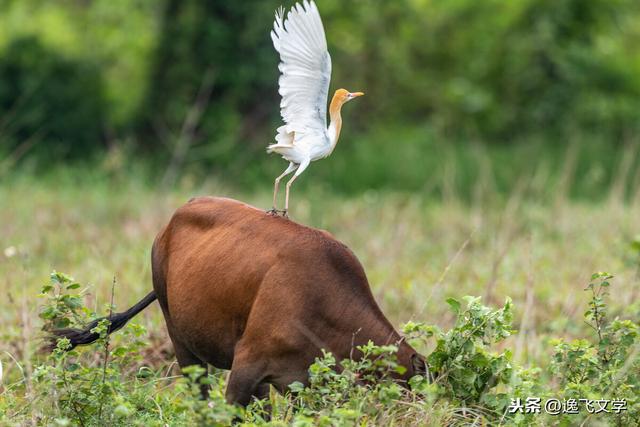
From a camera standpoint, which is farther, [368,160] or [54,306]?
[368,160]

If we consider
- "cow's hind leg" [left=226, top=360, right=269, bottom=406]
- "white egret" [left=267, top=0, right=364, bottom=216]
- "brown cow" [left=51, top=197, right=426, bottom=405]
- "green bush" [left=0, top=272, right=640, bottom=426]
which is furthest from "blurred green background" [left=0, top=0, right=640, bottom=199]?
"cow's hind leg" [left=226, top=360, right=269, bottom=406]

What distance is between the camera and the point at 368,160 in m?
13.3

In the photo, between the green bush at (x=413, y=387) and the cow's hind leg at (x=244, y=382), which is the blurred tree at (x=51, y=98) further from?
the cow's hind leg at (x=244, y=382)

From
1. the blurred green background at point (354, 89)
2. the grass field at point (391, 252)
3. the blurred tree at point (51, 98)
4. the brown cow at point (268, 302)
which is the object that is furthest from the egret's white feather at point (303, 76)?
the blurred tree at point (51, 98)

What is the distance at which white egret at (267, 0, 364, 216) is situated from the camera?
371 cm

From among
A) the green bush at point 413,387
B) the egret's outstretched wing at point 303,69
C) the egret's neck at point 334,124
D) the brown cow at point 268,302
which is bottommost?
the green bush at point 413,387

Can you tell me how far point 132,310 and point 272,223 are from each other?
2.81ft

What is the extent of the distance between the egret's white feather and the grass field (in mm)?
1020

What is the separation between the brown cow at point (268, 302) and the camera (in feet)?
12.4

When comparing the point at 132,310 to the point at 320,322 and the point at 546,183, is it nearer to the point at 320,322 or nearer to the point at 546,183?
the point at 320,322

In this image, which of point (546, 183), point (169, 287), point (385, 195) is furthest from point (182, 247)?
point (546, 183)

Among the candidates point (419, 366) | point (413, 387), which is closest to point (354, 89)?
point (419, 366)

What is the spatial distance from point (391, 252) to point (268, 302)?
452cm

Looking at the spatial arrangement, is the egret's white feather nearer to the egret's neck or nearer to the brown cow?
the egret's neck
